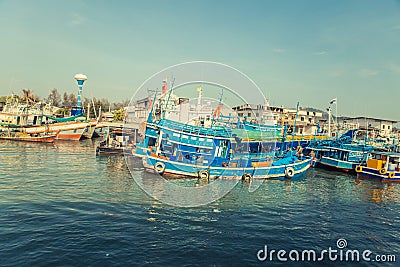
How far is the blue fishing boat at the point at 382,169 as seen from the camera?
32562mm

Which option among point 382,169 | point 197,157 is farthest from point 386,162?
point 197,157

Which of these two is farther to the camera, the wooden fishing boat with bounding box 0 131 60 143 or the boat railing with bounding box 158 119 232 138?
the wooden fishing boat with bounding box 0 131 60 143

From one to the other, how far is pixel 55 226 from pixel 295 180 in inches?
957

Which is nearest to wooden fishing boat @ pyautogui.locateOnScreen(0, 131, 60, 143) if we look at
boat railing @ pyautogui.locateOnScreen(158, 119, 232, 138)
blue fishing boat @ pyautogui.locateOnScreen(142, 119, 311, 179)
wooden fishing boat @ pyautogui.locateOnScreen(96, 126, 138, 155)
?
wooden fishing boat @ pyautogui.locateOnScreen(96, 126, 138, 155)

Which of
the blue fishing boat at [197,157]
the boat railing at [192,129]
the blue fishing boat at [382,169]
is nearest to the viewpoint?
the blue fishing boat at [197,157]

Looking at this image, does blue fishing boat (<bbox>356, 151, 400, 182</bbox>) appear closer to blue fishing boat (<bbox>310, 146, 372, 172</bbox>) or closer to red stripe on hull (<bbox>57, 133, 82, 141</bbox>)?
blue fishing boat (<bbox>310, 146, 372, 172</bbox>)

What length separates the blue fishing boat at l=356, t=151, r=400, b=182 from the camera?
107 feet

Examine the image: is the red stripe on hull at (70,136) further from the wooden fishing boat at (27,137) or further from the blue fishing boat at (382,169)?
the blue fishing boat at (382,169)

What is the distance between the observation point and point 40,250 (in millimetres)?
11445

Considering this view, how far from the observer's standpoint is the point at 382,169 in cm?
3281

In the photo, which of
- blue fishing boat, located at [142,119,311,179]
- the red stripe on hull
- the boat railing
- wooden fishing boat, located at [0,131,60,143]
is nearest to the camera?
blue fishing boat, located at [142,119,311,179]

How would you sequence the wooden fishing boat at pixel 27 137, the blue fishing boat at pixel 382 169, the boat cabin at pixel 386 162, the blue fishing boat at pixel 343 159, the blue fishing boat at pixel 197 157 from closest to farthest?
the blue fishing boat at pixel 197 157 < the blue fishing boat at pixel 382 169 < the boat cabin at pixel 386 162 < the blue fishing boat at pixel 343 159 < the wooden fishing boat at pixel 27 137

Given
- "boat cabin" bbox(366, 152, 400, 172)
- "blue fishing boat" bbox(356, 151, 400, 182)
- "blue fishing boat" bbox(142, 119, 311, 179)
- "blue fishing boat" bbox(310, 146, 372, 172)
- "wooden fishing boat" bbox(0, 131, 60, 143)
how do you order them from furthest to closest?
"wooden fishing boat" bbox(0, 131, 60, 143) → "blue fishing boat" bbox(310, 146, 372, 172) → "boat cabin" bbox(366, 152, 400, 172) → "blue fishing boat" bbox(356, 151, 400, 182) → "blue fishing boat" bbox(142, 119, 311, 179)

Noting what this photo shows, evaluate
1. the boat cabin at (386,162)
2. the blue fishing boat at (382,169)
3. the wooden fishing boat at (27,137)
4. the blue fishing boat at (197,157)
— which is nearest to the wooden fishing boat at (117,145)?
the wooden fishing boat at (27,137)
